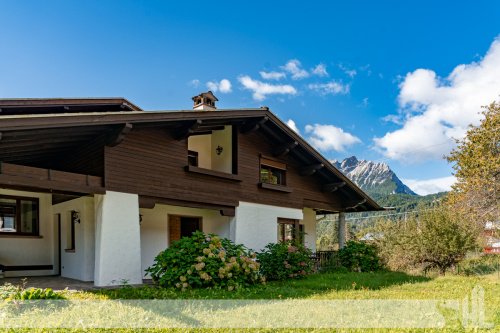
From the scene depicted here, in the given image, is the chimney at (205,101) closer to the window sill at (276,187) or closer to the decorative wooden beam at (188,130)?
the window sill at (276,187)

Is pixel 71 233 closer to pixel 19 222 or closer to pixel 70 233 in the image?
pixel 70 233

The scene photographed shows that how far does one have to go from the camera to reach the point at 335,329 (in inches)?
221

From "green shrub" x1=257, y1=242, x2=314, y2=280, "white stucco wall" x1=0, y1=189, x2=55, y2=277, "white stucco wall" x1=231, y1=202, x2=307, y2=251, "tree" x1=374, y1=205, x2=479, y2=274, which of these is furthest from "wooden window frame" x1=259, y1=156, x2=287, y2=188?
"white stucco wall" x1=0, y1=189, x2=55, y2=277

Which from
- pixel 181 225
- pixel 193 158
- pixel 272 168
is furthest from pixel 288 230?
pixel 193 158

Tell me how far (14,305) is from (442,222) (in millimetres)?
12339

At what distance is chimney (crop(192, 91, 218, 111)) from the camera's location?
15.4 metres

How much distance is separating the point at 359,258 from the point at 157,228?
298 inches

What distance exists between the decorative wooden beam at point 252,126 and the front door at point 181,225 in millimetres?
3306

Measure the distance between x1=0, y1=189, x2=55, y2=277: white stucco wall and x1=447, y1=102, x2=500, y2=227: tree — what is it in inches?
725

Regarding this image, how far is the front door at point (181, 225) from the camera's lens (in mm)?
12922

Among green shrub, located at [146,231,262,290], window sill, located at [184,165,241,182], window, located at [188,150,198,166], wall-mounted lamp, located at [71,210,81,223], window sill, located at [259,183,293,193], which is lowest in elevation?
green shrub, located at [146,231,262,290]

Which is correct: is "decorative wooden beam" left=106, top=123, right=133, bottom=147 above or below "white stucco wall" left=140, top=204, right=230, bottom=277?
above

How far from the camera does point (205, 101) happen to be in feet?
50.8

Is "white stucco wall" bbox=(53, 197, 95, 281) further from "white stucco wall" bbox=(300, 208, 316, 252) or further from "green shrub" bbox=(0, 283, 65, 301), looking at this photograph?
"white stucco wall" bbox=(300, 208, 316, 252)
